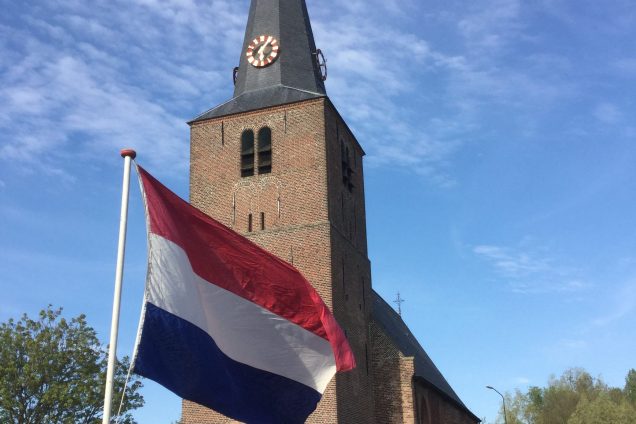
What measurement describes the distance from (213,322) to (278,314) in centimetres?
95

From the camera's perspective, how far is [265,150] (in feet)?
77.4

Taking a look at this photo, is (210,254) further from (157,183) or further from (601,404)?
(601,404)

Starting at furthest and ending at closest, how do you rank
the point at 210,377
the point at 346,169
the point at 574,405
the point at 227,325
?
the point at 574,405, the point at 346,169, the point at 227,325, the point at 210,377

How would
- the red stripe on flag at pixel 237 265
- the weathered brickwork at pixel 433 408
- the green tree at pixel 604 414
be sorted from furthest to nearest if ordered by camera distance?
the green tree at pixel 604 414 < the weathered brickwork at pixel 433 408 < the red stripe on flag at pixel 237 265

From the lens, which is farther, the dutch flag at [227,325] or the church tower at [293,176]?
the church tower at [293,176]

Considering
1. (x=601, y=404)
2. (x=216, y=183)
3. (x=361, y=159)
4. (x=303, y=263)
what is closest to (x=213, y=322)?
(x=303, y=263)

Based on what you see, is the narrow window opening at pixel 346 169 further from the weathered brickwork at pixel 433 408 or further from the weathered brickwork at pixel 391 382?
the weathered brickwork at pixel 433 408

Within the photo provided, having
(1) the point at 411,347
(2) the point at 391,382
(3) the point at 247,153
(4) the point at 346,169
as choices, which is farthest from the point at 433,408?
(3) the point at 247,153

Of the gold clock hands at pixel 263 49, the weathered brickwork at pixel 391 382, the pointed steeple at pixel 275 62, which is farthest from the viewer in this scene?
the gold clock hands at pixel 263 49

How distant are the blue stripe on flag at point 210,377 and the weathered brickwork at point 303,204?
11.9 meters

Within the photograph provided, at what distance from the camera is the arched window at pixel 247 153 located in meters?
23.5

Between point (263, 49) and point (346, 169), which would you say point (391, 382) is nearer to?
point (346, 169)

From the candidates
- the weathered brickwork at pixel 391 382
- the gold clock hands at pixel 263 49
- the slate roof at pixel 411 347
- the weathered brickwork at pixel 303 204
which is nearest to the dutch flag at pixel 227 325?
the weathered brickwork at pixel 303 204

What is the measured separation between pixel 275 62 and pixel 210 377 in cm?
1852
